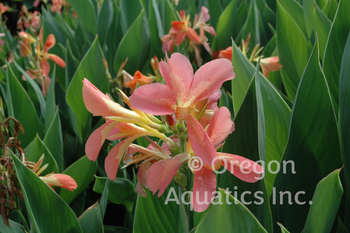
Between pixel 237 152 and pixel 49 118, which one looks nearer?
pixel 237 152

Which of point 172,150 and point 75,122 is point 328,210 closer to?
point 172,150

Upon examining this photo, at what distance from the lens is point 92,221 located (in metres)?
0.64

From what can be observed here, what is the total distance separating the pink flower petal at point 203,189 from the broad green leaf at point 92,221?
0.36 m

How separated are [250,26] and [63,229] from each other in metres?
0.96

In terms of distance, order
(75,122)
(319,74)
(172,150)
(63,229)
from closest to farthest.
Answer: (172,150) → (319,74) → (63,229) → (75,122)

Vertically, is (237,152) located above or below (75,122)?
above

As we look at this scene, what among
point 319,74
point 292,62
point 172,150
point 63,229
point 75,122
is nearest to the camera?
point 172,150

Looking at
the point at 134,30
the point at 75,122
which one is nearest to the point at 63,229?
the point at 75,122

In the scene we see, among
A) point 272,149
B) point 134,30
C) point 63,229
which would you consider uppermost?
point 134,30

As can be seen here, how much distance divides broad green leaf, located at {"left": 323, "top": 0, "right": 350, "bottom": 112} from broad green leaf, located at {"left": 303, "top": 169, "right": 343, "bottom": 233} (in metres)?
0.34

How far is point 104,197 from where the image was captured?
68 centimetres

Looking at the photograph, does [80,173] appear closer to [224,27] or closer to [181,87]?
[181,87]

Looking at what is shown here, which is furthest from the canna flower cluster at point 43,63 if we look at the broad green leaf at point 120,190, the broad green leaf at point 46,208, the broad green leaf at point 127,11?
the broad green leaf at point 46,208

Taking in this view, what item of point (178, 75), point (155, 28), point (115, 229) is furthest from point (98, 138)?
point (155, 28)
